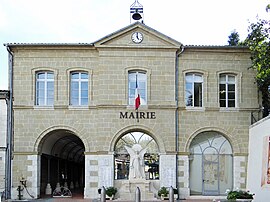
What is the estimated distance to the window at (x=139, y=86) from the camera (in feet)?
84.3

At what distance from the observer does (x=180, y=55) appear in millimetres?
26047

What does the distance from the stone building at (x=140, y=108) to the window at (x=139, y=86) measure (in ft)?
0.16

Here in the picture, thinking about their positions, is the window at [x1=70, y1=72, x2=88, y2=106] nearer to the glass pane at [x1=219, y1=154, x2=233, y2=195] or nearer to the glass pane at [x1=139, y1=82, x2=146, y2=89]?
the glass pane at [x1=139, y1=82, x2=146, y2=89]

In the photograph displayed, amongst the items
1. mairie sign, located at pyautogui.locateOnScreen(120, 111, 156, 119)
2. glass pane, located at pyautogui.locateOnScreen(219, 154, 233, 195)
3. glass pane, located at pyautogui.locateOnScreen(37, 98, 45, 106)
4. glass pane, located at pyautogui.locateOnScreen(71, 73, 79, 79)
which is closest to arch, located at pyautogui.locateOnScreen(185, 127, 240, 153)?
glass pane, located at pyautogui.locateOnScreen(219, 154, 233, 195)

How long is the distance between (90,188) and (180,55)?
7.90 metres

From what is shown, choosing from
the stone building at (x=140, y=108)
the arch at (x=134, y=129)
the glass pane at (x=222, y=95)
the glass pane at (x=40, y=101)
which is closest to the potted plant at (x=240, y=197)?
the stone building at (x=140, y=108)

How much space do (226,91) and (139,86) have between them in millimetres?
4418

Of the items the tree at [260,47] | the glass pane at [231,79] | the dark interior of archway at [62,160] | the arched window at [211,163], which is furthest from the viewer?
the dark interior of archway at [62,160]

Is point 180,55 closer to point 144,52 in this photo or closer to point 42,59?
point 144,52

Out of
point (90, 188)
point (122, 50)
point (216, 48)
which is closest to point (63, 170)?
point (90, 188)

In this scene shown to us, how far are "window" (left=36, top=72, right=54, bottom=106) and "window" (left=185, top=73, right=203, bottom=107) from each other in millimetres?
6747

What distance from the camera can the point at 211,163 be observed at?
26.2 metres

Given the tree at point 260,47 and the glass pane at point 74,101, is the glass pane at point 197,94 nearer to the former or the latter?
the tree at point 260,47

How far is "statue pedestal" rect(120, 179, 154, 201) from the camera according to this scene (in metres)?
24.7
